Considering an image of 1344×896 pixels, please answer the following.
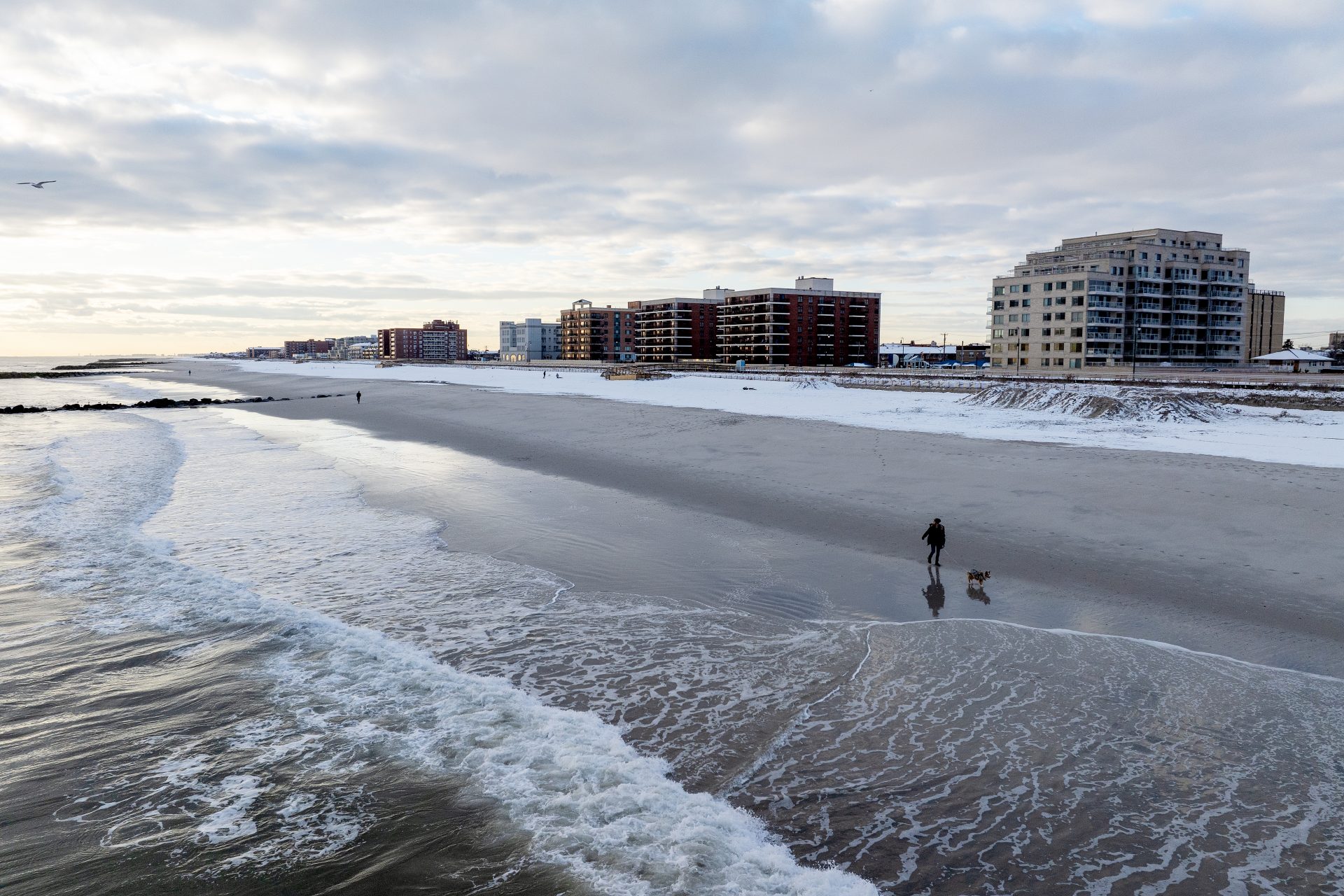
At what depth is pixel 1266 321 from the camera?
584 feet

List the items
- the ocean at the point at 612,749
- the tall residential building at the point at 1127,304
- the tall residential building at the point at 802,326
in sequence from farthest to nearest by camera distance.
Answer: the tall residential building at the point at 802,326 → the tall residential building at the point at 1127,304 → the ocean at the point at 612,749

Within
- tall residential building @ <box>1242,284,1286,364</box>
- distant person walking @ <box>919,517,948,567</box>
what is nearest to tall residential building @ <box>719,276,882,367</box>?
tall residential building @ <box>1242,284,1286,364</box>

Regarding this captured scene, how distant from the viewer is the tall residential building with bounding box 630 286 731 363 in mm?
190625

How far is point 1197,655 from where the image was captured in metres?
10.8

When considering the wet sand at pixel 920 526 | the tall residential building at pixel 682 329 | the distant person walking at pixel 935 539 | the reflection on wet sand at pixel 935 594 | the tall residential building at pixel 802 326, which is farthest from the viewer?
the tall residential building at pixel 682 329

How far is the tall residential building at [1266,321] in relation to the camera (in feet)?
570

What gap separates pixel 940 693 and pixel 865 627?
2.35 metres

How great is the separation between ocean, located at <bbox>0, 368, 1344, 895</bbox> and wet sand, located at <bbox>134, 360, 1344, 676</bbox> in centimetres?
127

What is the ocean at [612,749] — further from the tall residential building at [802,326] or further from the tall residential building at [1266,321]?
the tall residential building at [1266,321]

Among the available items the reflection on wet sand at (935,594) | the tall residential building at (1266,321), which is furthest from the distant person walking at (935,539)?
the tall residential building at (1266,321)

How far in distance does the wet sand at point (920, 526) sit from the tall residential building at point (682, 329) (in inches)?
6218

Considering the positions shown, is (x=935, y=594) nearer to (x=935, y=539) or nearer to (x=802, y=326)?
(x=935, y=539)

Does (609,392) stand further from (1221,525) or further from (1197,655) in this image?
(1197,655)

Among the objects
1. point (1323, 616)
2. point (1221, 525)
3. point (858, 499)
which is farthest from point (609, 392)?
point (1323, 616)
